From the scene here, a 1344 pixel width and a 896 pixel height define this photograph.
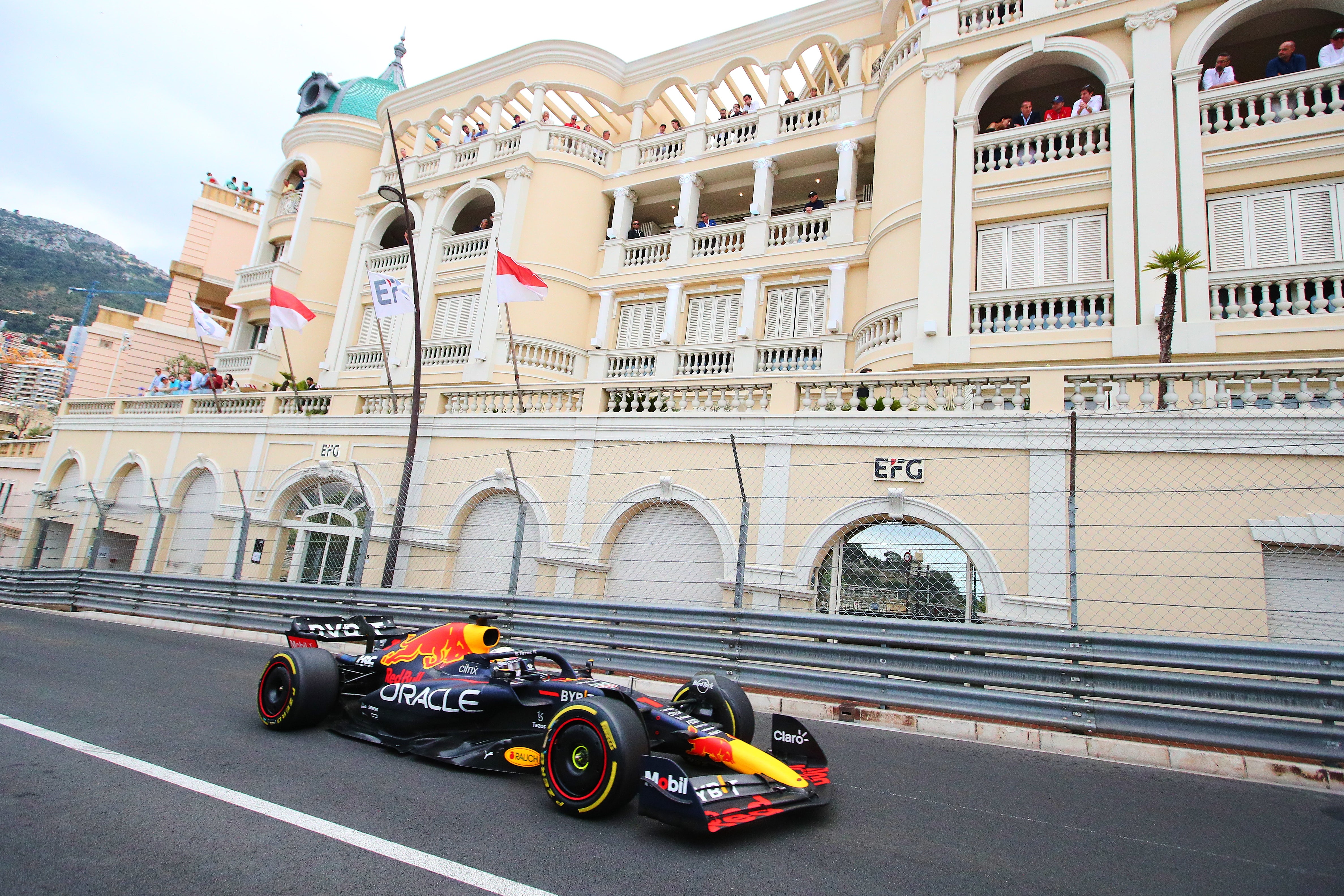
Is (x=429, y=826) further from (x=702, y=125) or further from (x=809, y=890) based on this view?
(x=702, y=125)

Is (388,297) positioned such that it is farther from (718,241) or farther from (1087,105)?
(1087,105)

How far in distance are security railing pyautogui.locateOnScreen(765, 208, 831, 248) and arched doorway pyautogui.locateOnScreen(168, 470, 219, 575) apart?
1508 cm

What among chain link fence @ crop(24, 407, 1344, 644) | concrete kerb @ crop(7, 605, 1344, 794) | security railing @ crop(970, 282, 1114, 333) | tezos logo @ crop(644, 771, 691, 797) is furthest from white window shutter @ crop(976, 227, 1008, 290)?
tezos logo @ crop(644, 771, 691, 797)

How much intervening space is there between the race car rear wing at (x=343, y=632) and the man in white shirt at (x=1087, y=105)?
14.1 m

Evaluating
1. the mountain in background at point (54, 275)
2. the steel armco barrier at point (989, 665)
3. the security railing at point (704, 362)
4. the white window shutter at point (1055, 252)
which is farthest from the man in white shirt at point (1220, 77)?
the mountain in background at point (54, 275)

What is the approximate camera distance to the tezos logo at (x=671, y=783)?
11.4 feet

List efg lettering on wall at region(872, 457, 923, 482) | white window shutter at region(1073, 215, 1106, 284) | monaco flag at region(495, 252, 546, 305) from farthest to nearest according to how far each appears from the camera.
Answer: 1. monaco flag at region(495, 252, 546, 305)
2. white window shutter at region(1073, 215, 1106, 284)
3. efg lettering on wall at region(872, 457, 923, 482)

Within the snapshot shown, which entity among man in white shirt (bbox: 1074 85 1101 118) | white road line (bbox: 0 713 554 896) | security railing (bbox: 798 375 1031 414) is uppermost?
man in white shirt (bbox: 1074 85 1101 118)

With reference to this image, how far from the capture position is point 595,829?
3.76 meters

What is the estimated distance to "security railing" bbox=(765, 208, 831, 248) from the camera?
16.4 metres

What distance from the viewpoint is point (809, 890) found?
10.1ft

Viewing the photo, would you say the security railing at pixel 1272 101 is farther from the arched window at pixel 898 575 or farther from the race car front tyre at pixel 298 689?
the race car front tyre at pixel 298 689

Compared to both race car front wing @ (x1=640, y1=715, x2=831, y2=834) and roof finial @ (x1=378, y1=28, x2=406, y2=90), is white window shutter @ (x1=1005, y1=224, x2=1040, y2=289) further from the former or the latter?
roof finial @ (x1=378, y1=28, x2=406, y2=90)

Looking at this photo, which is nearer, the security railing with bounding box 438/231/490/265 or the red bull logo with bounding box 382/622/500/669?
the red bull logo with bounding box 382/622/500/669
